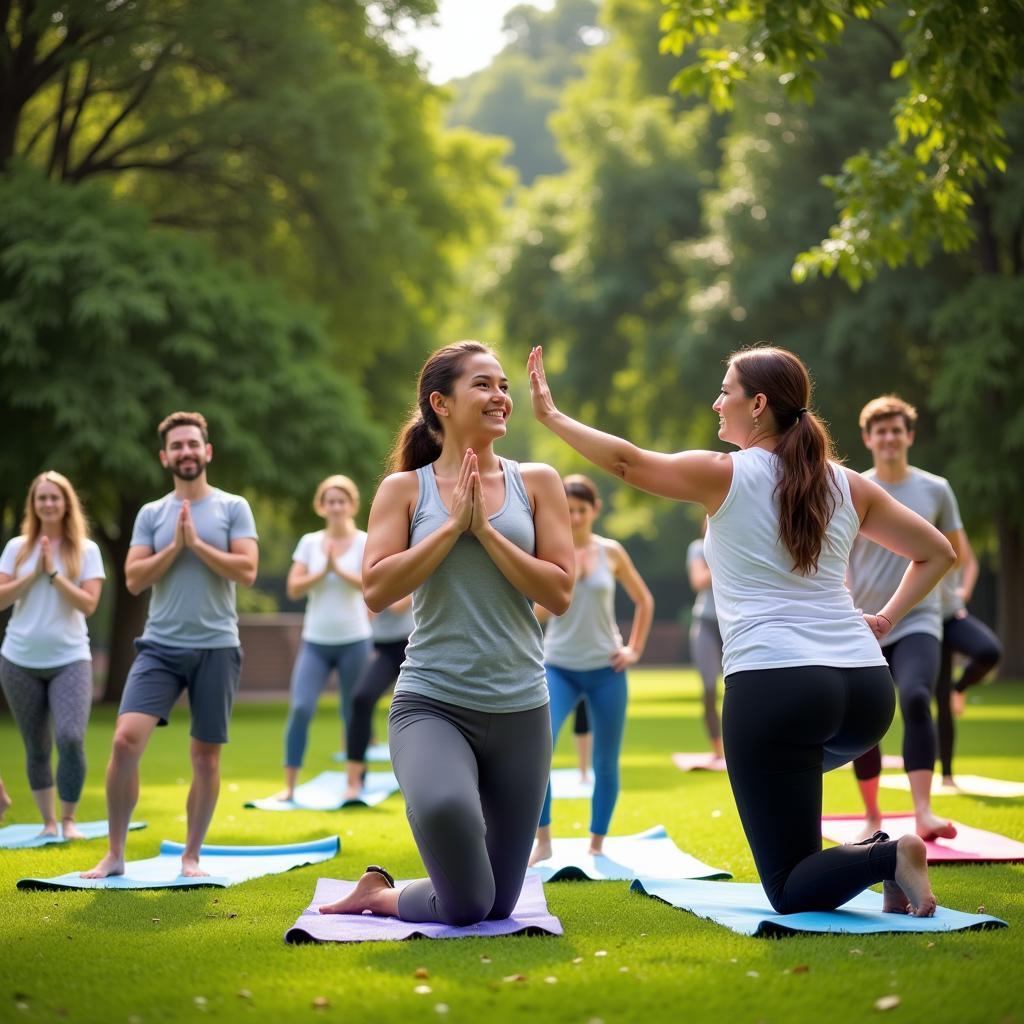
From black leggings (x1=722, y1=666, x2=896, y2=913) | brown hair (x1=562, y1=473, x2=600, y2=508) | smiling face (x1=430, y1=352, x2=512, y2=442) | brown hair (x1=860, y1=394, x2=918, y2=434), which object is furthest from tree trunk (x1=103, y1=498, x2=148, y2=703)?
black leggings (x1=722, y1=666, x2=896, y2=913)

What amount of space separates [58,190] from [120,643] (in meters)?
7.91

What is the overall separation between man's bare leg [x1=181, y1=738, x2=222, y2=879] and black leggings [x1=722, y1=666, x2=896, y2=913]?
3.03 meters

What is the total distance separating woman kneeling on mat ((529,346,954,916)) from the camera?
5.07 metres

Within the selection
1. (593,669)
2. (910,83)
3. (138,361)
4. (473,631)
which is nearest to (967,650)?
(593,669)

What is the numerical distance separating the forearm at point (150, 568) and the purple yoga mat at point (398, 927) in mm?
2108

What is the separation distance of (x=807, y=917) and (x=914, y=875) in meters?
0.47

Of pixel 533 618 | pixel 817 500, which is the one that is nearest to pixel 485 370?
pixel 533 618

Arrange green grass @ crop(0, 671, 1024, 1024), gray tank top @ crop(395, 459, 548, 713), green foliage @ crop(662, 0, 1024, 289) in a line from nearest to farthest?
green grass @ crop(0, 671, 1024, 1024) → gray tank top @ crop(395, 459, 548, 713) → green foliage @ crop(662, 0, 1024, 289)

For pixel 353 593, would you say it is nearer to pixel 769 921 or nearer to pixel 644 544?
pixel 769 921

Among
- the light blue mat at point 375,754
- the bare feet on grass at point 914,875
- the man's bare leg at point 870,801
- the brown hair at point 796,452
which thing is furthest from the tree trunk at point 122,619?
the bare feet on grass at point 914,875

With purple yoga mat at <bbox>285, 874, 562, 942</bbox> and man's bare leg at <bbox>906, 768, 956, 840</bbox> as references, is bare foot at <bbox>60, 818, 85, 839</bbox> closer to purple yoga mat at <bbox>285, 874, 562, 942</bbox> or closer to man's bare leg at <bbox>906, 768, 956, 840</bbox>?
purple yoga mat at <bbox>285, 874, 562, 942</bbox>

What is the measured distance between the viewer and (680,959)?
4.78m

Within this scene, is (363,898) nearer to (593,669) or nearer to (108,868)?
(108,868)

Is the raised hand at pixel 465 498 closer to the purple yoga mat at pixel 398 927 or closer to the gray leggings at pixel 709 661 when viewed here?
the purple yoga mat at pixel 398 927
